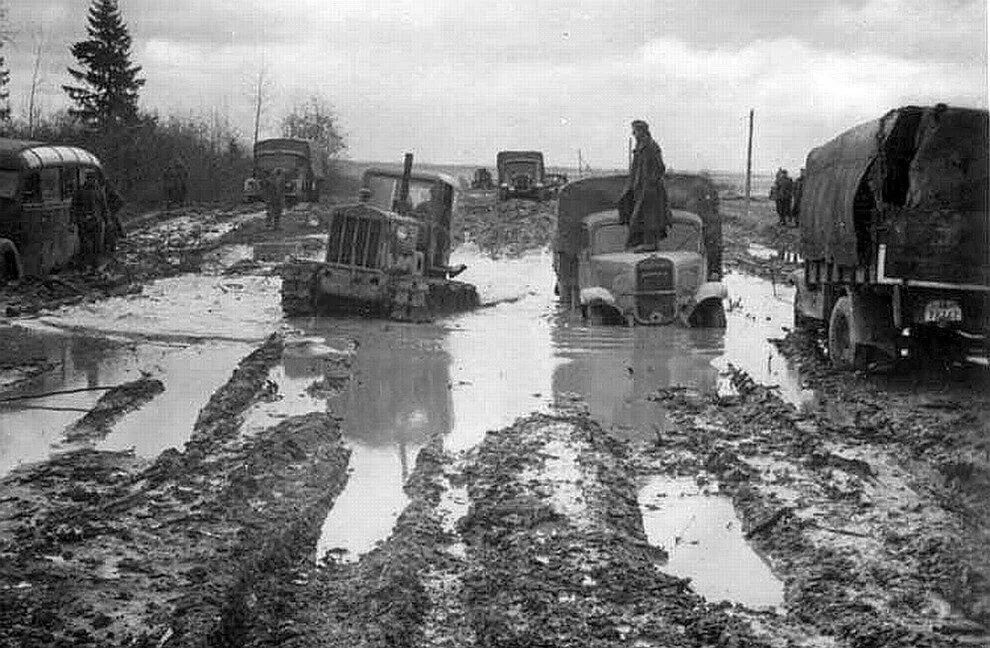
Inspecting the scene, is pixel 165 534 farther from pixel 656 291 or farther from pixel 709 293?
pixel 709 293

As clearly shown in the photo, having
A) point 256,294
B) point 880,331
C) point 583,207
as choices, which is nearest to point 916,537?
point 880,331

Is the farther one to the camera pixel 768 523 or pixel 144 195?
pixel 144 195

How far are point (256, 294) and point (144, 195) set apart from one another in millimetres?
25321

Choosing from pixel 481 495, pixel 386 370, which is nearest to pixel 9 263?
pixel 386 370

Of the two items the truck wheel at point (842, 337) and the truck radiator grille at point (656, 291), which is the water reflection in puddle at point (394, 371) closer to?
the truck radiator grille at point (656, 291)

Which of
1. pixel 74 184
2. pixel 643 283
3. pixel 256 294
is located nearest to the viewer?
pixel 643 283

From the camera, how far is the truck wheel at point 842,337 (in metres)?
12.1

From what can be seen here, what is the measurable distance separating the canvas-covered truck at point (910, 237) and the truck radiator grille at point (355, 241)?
664cm

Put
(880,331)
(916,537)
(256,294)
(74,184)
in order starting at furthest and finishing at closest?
(74,184)
(256,294)
(880,331)
(916,537)

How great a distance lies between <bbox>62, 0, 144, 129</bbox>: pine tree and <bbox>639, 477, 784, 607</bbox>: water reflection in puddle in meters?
36.9

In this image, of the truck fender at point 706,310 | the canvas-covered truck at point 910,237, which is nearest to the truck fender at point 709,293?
the truck fender at point 706,310

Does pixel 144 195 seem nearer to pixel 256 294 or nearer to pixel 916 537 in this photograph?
pixel 256 294

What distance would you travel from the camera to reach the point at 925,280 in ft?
35.3

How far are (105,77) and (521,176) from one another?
1615 centimetres
